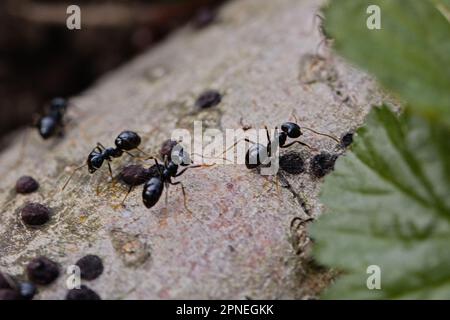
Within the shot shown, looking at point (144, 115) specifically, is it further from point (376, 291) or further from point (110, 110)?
point (376, 291)

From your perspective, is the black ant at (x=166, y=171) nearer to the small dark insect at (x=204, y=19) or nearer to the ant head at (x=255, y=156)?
the ant head at (x=255, y=156)

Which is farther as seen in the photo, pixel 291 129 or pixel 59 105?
pixel 59 105

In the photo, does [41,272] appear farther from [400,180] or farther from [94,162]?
[400,180]

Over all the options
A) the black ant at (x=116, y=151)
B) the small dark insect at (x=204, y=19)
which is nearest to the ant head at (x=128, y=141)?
the black ant at (x=116, y=151)

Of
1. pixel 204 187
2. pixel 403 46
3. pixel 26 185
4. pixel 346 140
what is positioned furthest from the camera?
pixel 26 185

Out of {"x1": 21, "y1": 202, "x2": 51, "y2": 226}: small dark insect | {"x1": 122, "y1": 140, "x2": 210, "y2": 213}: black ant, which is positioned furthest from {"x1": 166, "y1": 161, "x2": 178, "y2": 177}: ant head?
{"x1": 21, "y1": 202, "x2": 51, "y2": 226}: small dark insect

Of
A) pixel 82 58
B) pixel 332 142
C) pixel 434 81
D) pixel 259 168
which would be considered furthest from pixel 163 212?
pixel 82 58

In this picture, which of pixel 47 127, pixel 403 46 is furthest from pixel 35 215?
pixel 403 46
